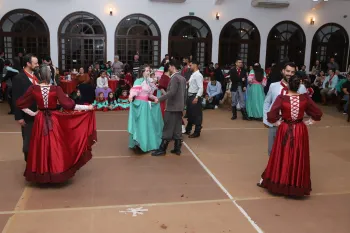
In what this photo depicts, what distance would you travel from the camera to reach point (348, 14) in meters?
16.3

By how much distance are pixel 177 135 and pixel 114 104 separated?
16.4 feet

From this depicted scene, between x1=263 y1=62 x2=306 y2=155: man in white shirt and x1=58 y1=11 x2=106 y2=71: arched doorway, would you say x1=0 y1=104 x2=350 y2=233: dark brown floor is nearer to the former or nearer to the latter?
x1=263 y1=62 x2=306 y2=155: man in white shirt

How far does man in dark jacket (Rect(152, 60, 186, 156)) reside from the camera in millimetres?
5676

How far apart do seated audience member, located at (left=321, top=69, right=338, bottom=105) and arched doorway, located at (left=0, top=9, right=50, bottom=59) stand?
32.2ft

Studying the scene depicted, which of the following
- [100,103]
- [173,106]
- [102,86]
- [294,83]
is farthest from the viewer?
[102,86]

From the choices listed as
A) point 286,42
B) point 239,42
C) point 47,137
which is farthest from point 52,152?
point 286,42

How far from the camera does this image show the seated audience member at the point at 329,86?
12008 millimetres

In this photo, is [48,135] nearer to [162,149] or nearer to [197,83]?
[162,149]

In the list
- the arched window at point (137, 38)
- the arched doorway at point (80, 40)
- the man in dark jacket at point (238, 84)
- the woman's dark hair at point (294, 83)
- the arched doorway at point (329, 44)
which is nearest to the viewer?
the woman's dark hair at point (294, 83)

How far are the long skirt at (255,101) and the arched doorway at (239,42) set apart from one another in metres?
6.48

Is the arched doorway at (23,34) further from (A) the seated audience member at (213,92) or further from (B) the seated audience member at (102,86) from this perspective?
(A) the seated audience member at (213,92)

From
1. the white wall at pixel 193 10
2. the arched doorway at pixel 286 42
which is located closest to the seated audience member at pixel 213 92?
the white wall at pixel 193 10

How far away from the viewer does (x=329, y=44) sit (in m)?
16.5

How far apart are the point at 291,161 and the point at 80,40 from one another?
11.8 meters
